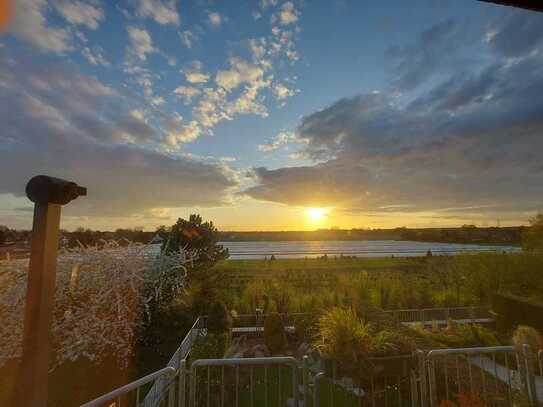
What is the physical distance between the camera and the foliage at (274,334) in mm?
10930

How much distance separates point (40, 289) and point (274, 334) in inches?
394

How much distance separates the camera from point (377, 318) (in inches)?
344

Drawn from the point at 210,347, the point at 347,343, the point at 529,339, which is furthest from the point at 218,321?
the point at 529,339

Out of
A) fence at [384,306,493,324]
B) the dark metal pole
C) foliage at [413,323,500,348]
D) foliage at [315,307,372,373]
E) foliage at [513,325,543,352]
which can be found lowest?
fence at [384,306,493,324]

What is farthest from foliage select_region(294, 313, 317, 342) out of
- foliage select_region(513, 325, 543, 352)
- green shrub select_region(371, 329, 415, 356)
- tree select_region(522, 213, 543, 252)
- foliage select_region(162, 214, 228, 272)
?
tree select_region(522, 213, 543, 252)

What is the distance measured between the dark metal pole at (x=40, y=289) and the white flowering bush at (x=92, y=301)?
722 centimetres

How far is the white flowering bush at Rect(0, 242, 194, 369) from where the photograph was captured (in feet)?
27.2

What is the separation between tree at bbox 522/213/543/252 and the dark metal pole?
84.7ft

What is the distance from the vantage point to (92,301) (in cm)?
909

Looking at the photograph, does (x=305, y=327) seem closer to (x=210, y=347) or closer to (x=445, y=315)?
(x=210, y=347)

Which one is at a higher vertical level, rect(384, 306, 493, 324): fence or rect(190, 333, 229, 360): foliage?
rect(190, 333, 229, 360): foliage

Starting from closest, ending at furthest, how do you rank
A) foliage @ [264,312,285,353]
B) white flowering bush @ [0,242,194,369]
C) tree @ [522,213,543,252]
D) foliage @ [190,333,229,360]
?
white flowering bush @ [0,242,194,369] < foliage @ [190,333,229,360] < foliage @ [264,312,285,353] < tree @ [522,213,543,252]

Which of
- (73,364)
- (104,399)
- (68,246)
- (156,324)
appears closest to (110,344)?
(73,364)

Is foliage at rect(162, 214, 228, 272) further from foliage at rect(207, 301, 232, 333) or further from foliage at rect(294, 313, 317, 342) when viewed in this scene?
foliage at rect(294, 313, 317, 342)
